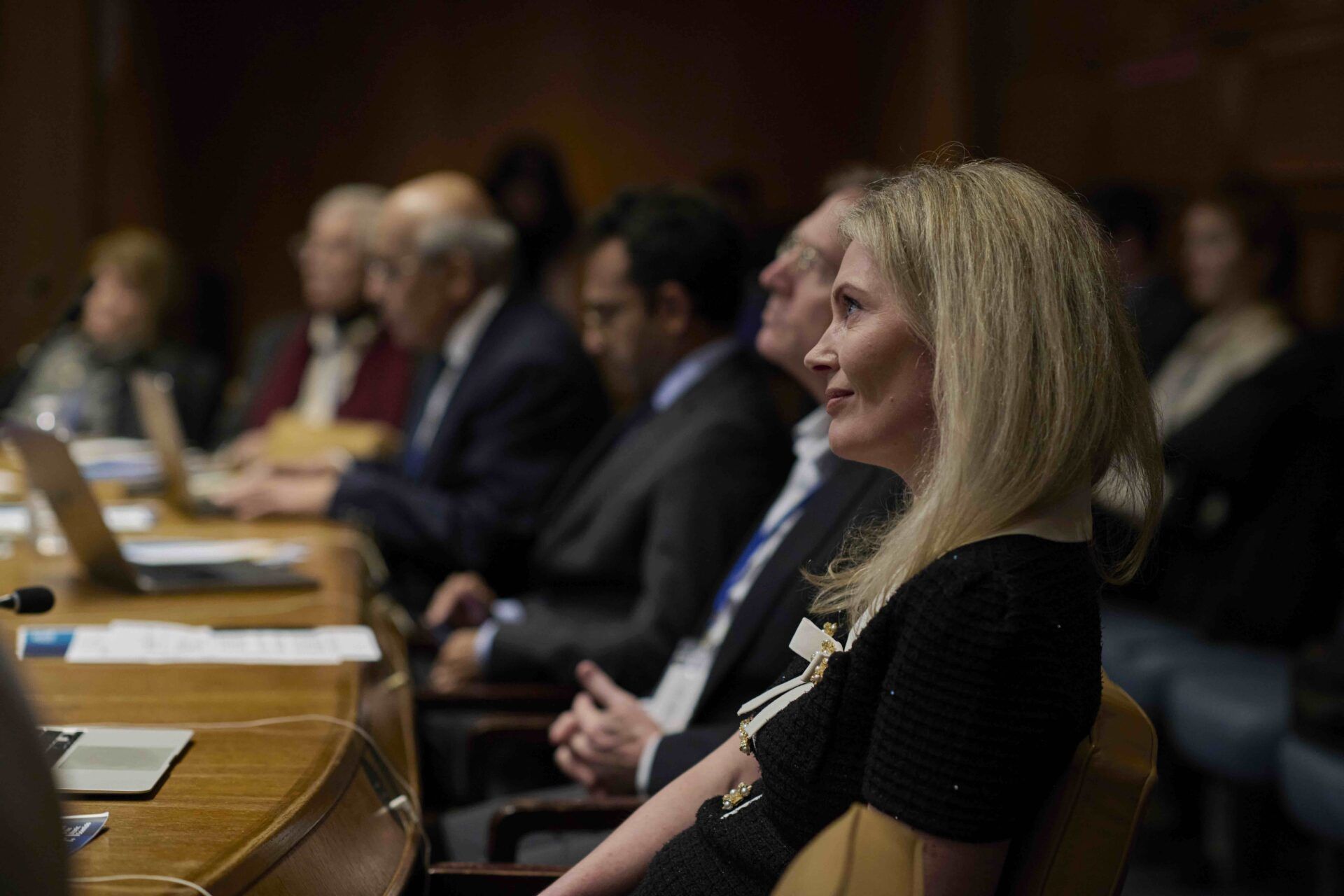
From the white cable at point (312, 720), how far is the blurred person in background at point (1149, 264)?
3059 millimetres

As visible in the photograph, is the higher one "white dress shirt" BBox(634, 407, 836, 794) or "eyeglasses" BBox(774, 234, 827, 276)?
"eyeglasses" BBox(774, 234, 827, 276)

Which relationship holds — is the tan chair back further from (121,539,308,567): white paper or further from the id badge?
(121,539,308,567): white paper

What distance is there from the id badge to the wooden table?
363 mm

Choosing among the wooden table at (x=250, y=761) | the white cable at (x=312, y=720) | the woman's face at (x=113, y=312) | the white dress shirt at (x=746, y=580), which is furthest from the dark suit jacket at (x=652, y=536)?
the woman's face at (x=113, y=312)

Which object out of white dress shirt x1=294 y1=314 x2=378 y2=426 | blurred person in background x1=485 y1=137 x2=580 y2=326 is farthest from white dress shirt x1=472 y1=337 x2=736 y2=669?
blurred person in background x1=485 y1=137 x2=580 y2=326

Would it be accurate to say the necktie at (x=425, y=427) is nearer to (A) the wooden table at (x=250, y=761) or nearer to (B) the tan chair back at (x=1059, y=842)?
(A) the wooden table at (x=250, y=761)

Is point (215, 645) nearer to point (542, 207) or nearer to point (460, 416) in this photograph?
point (460, 416)

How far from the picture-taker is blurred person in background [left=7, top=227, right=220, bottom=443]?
174 inches

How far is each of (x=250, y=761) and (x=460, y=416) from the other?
1875 mm

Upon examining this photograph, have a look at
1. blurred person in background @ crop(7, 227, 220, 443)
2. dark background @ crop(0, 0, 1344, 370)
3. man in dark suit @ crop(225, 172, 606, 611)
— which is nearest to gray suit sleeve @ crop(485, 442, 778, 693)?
man in dark suit @ crop(225, 172, 606, 611)

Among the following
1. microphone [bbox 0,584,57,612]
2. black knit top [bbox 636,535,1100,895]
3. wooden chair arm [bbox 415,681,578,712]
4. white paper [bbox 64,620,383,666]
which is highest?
black knit top [bbox 636,535,1100,895]

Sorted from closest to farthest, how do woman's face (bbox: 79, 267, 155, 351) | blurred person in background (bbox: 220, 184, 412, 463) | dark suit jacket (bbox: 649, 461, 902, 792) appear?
1. dark suit jacket (bbox: 649, 461, 902, 792)
2. blurred person in background (bbox: 220, 184, 412, 463)
3. woman's face (bbox: 79, 267, 155, 351)

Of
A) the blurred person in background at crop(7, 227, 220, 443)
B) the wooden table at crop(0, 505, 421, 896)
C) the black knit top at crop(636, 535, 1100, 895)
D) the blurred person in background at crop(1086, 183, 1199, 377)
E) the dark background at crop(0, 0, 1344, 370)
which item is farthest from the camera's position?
the dark background at crop(0, 0, 1344, 370)

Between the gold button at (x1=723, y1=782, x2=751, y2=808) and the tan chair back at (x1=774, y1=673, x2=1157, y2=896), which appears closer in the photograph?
the tan chair back at (x1=774, y1=673, x2=1157, y2=896)
